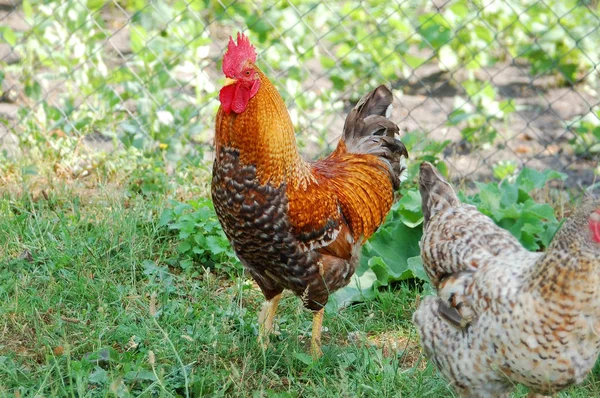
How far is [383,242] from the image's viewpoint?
4.92m

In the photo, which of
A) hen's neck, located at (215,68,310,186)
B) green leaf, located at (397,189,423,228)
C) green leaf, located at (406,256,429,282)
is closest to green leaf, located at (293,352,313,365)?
hen's neck, located at (215,68,310,186)

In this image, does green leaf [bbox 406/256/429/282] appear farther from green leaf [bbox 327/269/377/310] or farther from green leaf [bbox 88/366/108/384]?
green leaf [bbox 88/366/108/384]

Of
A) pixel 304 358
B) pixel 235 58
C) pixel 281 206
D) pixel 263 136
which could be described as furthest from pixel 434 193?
pixel 235 58

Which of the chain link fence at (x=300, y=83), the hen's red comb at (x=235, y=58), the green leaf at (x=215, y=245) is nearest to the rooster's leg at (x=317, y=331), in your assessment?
the green leaf at (x=215, y=245)

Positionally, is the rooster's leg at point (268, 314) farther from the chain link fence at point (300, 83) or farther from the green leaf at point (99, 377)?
the chain link fence at point (300, 83)

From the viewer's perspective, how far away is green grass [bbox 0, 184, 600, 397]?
357 centimetres

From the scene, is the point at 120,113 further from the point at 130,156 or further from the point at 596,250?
the point at 596,250

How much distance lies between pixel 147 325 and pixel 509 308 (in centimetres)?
181

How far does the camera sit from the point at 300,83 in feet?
22.2

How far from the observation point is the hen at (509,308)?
297 centimetres

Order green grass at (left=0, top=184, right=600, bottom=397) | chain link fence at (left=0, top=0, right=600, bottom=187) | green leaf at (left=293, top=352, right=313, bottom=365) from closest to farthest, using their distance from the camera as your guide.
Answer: green grass at (left=0, top=184, right=600, bottom=397)
green leaf at (left=293, top=352, right=313, bottom=365)
chain link fence at (left=0, top=0, right=600, bottom=187)

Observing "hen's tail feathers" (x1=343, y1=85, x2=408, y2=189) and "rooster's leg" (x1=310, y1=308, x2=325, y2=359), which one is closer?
"rooster's leg" (x1=310, y1=308, x2=325, y2=359)

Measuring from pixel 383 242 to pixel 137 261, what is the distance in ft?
4.85

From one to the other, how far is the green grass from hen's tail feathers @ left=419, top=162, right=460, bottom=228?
666 mm
